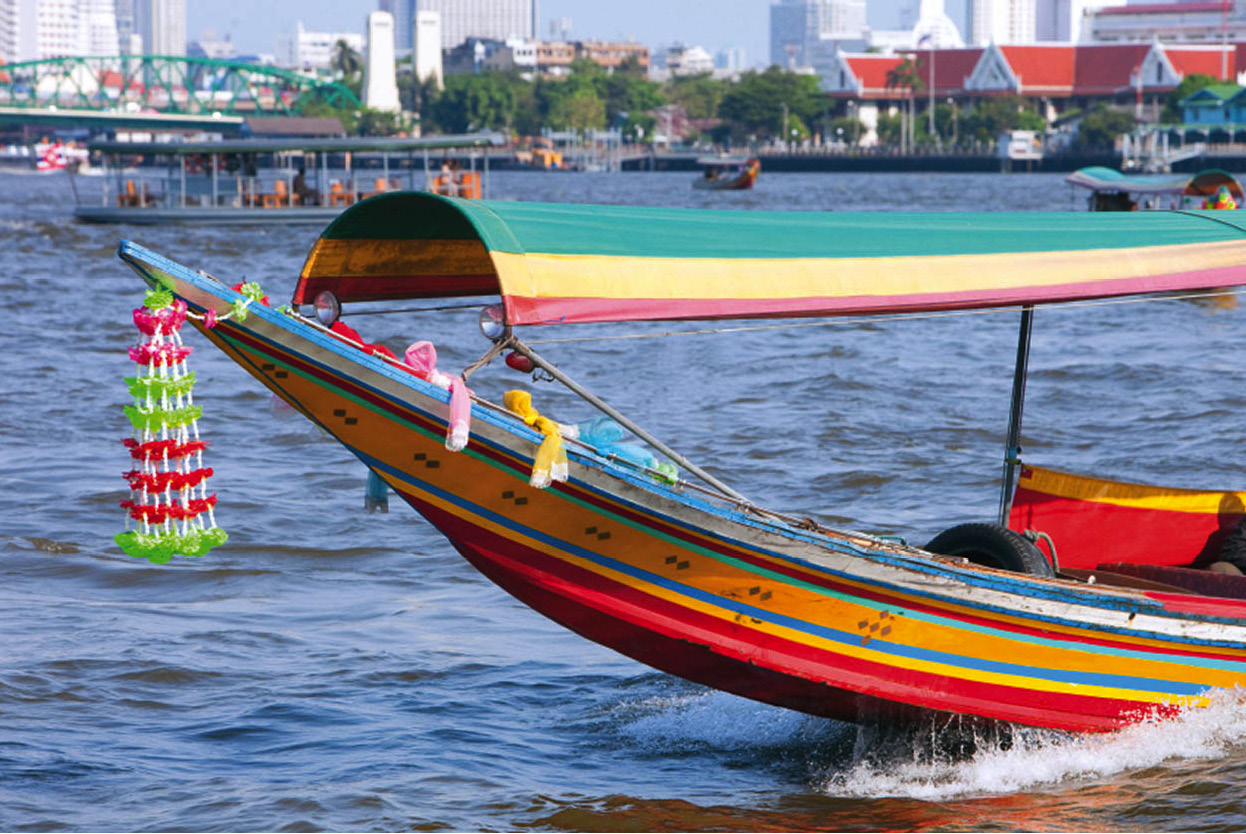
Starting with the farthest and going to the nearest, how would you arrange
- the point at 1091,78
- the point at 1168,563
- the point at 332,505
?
1. the point at 1091,78
2. the point at 332,505
3. the point at 1168,563

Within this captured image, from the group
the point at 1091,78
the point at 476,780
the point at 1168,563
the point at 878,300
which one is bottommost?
the point at 476,780

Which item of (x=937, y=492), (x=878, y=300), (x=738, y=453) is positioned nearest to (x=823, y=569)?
(x=878, y=300)

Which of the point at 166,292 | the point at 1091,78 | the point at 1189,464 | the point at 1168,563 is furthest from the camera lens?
the point at 1091,78

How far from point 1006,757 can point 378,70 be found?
146 m

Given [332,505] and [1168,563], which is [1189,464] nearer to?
[1168,563]

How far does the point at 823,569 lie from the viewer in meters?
5.98

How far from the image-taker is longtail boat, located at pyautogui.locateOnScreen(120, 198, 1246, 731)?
18.5ft

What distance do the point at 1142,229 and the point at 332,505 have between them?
21.3 feet

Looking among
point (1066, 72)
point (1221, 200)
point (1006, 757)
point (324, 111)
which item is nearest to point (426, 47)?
point (324, 111)

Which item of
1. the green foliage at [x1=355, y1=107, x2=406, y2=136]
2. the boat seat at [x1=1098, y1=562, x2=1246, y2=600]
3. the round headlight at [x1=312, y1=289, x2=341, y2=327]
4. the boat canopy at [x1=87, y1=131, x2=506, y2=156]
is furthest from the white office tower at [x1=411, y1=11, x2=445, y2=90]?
the round headlight at [x1=312, y1=289, x2=341, y2=327]

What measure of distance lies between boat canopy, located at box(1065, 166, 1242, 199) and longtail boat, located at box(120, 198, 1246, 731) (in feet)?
90.4

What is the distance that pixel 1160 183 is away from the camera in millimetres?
35281

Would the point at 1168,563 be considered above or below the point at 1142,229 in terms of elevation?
below

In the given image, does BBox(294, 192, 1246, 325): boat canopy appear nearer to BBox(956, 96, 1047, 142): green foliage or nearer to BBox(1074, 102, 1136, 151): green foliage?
BBox(1074, 102, 1136, 151): green foliage
